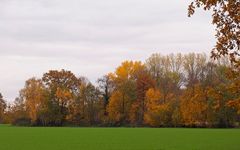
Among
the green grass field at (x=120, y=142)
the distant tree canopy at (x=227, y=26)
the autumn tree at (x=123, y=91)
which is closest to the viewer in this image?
the distant tree canopy at (x=227, y=26)

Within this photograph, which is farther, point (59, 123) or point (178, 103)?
point (59, 123)

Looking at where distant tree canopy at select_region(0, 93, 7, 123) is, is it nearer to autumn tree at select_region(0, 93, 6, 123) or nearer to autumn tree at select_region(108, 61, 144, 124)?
autumn tree at select_region(0, 93, 6, 123)

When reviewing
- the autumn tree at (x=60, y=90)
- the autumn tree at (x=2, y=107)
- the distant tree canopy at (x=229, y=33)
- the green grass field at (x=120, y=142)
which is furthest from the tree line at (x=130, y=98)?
the distant tree canopy at (x=229, y=33)

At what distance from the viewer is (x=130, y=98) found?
93.9 meters

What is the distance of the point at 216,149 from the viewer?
78.0 ft

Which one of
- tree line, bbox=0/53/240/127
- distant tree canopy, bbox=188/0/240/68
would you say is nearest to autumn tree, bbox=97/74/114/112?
tree line, bbox=0/53/240/127

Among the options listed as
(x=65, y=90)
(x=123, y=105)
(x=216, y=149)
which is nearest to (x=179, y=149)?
(x=216, y=149)

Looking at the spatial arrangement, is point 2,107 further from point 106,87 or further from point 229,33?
point 229,33

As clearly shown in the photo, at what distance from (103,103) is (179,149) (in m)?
74.6

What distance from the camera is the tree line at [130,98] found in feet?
273

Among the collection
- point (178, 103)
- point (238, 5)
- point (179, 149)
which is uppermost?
point (178, 103)

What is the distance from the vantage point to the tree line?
273 ft

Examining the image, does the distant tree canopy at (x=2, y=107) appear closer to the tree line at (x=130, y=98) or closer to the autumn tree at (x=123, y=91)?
the tree line at (x=130, y=98)

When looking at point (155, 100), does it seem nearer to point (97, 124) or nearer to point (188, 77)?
point (188, 77)
